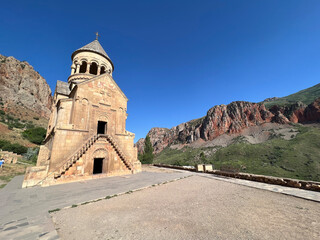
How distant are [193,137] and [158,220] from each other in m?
87.1

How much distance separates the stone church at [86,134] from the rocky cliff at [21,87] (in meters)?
67.1

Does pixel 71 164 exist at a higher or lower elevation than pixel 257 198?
higher

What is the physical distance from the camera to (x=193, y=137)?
88.5 metres

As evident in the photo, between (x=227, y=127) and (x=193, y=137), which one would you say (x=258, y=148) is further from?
(x=193, y=137)

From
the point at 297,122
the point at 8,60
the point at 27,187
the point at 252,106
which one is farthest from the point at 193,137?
the point at 8,60

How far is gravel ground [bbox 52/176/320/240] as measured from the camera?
396 cm

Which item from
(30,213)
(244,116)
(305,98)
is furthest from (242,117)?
(30,213)

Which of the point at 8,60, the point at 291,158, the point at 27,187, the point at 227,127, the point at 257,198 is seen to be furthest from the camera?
the point at 227,127

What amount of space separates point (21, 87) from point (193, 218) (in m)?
99.5

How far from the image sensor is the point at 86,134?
13547 millimetres

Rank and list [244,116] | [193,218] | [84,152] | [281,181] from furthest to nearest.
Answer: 1. [244,116]
2. [84,152]
3. [281,181]
4. [193,218]

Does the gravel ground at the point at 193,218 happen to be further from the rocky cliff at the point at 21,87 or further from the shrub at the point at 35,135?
the rocky cliff at the point at 21,87

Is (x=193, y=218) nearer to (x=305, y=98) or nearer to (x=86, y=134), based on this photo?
(x=86, y=134)

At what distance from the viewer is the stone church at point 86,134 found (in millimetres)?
11367
